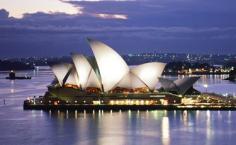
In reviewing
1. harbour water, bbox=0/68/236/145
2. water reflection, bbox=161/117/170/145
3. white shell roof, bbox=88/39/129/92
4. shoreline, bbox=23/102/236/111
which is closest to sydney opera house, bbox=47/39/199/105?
white shell roof, bbox=88/39/129/92

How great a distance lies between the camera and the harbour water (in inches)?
958

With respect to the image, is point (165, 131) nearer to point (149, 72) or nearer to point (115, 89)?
point (149, 72)

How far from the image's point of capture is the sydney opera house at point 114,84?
36.4 metres

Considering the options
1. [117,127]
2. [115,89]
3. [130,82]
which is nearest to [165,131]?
[117,127]

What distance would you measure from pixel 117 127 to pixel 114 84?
8.98 meters

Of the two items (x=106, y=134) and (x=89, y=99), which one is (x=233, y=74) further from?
(x=106, y=134)

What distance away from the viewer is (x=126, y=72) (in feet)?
121

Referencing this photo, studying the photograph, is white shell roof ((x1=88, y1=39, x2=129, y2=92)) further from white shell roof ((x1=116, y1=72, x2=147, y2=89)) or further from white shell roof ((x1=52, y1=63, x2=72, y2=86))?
white shell roof ((x1=52, y1=63, x2=72, y2=86))

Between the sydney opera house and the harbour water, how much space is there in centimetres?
196

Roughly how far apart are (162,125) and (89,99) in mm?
9205

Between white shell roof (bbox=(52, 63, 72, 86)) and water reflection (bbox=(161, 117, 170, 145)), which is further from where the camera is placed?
white shell roof (bbox=(52, 63, 72, 86))

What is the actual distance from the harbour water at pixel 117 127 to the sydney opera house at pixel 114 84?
1.96 m

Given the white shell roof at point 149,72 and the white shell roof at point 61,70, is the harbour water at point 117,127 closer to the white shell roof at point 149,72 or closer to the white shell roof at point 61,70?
the white shell roof at point 149,72

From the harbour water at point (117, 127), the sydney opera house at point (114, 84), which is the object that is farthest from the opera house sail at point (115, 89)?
the harbour water at point (117, 127)
